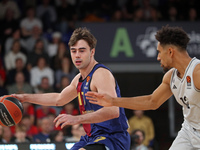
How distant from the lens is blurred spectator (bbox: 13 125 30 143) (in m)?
8.15

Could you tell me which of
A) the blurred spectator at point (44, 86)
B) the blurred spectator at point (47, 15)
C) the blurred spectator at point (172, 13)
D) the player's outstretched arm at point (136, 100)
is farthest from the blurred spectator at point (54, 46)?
the player's outstretched arm at point (136, 100)

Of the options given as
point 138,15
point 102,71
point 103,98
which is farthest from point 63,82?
point 103,98

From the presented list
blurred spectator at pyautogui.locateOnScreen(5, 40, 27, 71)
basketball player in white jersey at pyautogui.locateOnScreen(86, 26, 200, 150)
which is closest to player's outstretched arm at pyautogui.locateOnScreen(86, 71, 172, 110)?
basketball player in white jersey at pyautogui.locateOnScreen(86, 26, 200, 150)

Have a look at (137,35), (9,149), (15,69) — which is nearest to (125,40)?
(137,35)

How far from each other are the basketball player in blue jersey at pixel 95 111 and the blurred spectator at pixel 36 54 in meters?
5.73

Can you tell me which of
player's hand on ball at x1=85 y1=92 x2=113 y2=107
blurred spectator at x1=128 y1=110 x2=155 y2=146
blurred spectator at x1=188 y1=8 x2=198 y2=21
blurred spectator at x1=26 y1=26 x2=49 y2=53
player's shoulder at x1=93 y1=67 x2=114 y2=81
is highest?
blurred spectator at x1=188 y1=8 x2=198 y2=21

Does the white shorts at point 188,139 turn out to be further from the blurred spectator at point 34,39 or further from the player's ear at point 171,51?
the blurred spectator at point 34,39

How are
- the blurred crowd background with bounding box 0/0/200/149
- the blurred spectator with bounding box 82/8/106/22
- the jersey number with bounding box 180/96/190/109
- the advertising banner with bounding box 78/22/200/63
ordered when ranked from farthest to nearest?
the blurred spectator with bounding box 82/8/106/22
the advertising banner with bounding box 78/22/200/63
the blurred crowd background with bounding box 0/0/200/149
the jersey number with bounding box 180/96/190/109

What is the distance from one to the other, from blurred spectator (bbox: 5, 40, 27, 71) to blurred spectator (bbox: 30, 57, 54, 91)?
59cm

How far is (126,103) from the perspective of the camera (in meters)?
4.46

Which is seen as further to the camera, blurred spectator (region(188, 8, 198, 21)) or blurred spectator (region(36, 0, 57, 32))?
blurred spectator (region(36, 0, 57, 32))

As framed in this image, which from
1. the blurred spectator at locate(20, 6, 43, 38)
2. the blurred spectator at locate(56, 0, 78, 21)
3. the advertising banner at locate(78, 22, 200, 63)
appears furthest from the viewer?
the blurred spectator at locate(56, 0, 78, 21)

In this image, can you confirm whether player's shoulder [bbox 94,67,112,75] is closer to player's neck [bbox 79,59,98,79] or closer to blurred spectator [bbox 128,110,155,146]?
player's neck [bbox 79,59,98,79]

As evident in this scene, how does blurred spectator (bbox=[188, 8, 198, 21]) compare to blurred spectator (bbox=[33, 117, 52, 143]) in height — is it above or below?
above
